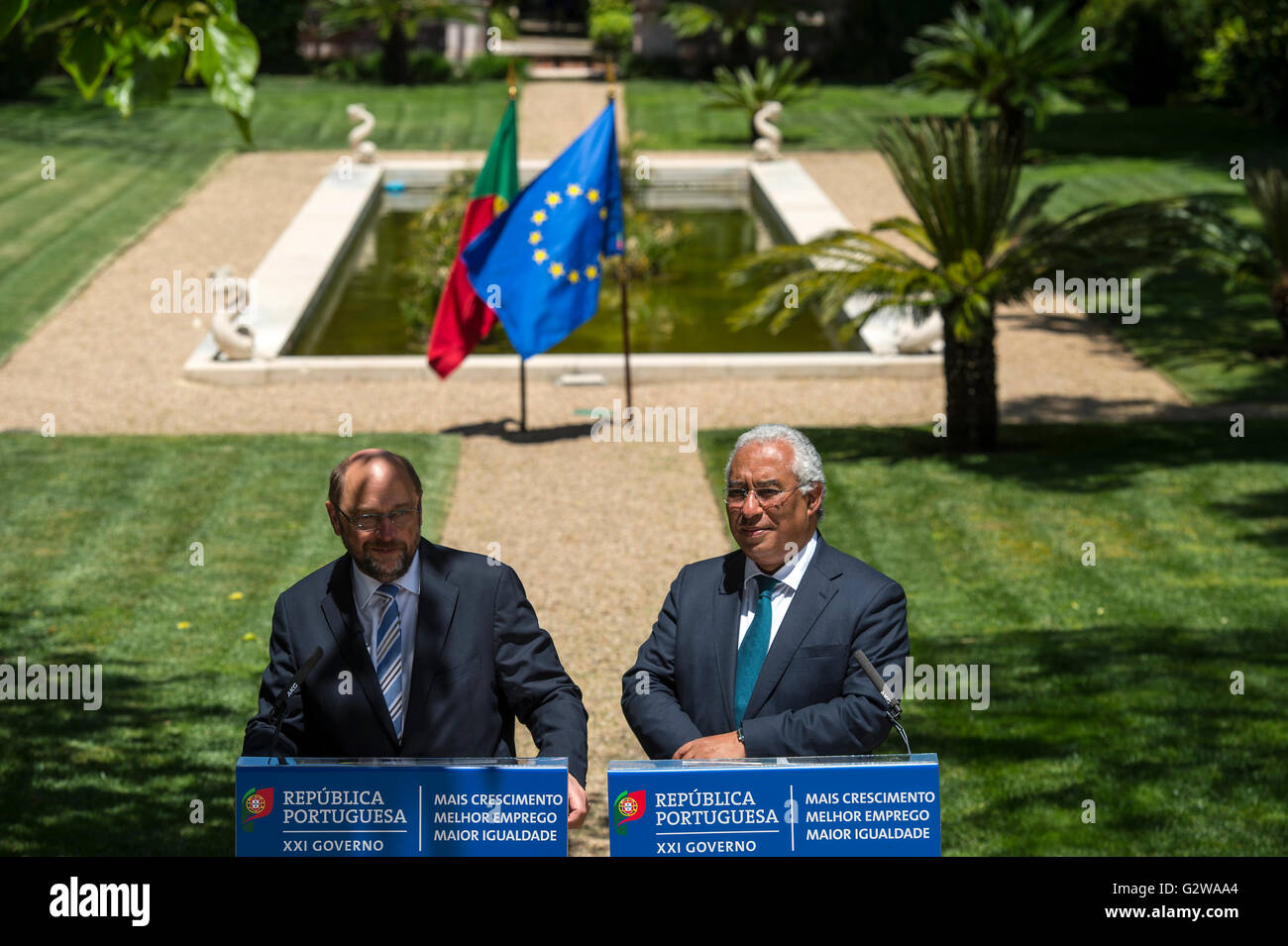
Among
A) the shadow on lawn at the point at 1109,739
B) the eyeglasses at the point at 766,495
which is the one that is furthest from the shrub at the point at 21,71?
the eyeglasses at the point at 766,495

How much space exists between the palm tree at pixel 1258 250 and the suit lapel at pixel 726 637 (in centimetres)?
1391

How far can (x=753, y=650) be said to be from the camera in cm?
462

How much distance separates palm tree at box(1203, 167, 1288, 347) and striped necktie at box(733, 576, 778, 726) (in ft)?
45.5

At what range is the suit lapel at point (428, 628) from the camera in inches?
176

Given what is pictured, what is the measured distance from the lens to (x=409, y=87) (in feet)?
140

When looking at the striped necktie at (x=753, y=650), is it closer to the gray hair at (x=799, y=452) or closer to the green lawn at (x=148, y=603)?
the gray hair at (x=799, y=452)

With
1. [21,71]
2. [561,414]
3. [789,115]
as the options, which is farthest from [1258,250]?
[21,71]

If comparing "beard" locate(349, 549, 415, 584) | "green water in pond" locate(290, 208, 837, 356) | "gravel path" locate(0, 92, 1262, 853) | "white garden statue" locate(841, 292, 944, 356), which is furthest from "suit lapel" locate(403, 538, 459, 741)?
"green water in pond" locate(290, 208, 837, 356)

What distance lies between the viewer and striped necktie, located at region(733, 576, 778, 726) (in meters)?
4.60

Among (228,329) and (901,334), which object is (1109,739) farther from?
(228,329)

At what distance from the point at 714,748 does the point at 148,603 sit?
24.5 ft

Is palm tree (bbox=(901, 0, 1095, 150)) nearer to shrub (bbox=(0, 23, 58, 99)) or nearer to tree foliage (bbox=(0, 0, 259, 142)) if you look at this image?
shrub (bbox=(0, 23, 58, 99))
